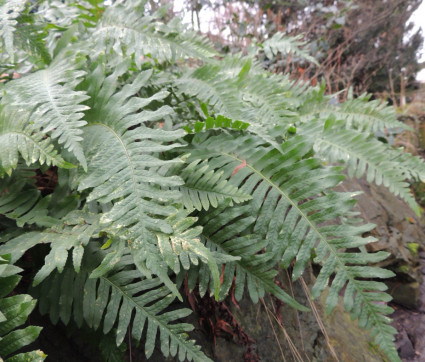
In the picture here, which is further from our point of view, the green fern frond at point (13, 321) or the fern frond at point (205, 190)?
the fern frond at point (205, 190)

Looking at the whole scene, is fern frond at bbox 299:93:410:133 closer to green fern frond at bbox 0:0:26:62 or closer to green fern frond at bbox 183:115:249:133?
green fern frond at bbox 183:115:249:133

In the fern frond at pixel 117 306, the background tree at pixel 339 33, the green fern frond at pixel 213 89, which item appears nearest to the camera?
the fern frond at pixel 117 306

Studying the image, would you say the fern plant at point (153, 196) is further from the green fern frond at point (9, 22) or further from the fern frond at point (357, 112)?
the fern frond at point (357, 112)

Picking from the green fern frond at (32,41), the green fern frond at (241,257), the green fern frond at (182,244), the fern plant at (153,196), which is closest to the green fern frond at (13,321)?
the fern plant at (153,196)

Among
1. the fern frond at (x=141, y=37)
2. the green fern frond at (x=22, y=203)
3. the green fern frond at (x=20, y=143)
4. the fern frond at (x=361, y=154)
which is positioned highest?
the fern frond at (x=141, y=37)

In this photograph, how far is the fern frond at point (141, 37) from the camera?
1.35 metres

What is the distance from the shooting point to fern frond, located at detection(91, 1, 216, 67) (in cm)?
135

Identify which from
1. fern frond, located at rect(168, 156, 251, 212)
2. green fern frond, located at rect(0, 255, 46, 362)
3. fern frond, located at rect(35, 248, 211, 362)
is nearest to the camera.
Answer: green fern frond, located at rect(0, 255, 46, 362)

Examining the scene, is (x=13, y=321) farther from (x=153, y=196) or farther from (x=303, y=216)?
(x=303, y=216)

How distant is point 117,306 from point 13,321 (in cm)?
27

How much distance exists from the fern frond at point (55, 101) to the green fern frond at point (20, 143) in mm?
23

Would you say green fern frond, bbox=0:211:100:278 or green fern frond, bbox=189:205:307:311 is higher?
green fern frond, bbox=0:211:100:278

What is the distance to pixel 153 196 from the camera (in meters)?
0.82

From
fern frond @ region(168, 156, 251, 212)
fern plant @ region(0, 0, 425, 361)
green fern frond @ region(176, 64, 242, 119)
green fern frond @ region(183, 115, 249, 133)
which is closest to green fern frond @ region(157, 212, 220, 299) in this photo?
fern plant @ region(0, 0, 425, 361)
